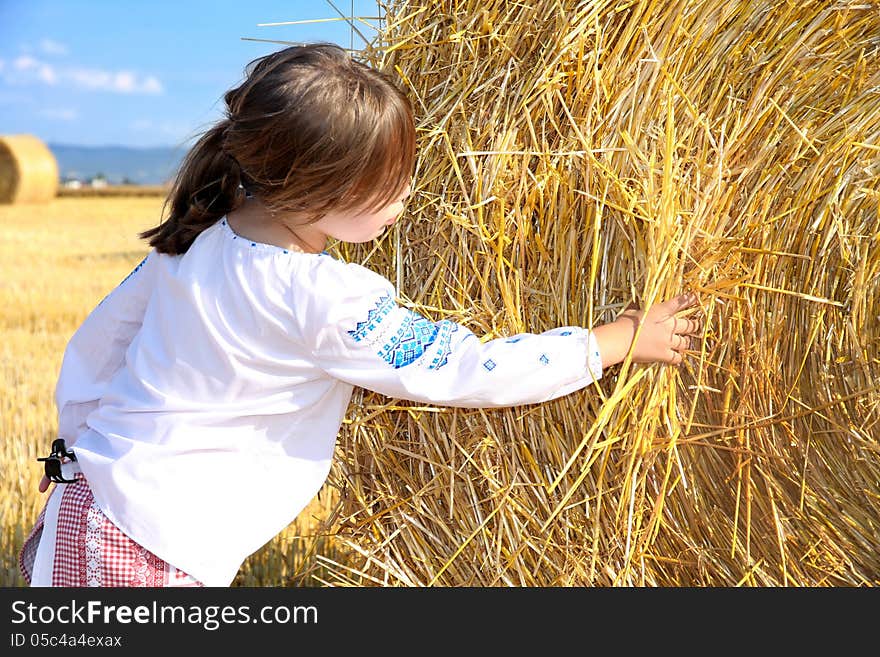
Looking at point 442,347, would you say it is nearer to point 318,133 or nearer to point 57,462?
point 318,133

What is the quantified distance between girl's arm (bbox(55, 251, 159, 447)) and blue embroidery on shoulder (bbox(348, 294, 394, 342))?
463 mm

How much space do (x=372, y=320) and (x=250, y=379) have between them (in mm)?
216

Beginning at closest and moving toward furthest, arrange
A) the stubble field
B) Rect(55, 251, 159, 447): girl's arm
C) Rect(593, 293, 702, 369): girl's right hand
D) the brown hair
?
1. the brown hair
2. Rect(593, 293, 702, 369): girl's right hand
3. Rect(55, 251, 159, 447): girl's arm
4. the stubble field

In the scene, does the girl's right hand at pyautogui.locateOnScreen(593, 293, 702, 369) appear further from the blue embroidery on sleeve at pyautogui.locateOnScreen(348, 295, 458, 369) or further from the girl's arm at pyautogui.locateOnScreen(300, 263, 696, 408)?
the blue embroidery on sleeve at pyautogui.locateOnScreen(348, 295, 458, 369)

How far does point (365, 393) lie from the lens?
1771 millimetres

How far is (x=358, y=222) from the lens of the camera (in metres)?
1.52

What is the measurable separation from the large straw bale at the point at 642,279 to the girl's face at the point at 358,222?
0.16 metres

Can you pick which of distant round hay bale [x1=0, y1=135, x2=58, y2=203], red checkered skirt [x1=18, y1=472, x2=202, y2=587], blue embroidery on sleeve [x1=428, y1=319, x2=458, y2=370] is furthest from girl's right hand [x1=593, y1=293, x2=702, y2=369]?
distant round hay bale [x1=0, y1=135, x2=58, y2=203]

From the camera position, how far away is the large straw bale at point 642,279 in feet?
5.41

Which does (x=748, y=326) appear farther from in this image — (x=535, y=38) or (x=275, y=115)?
(x=275, y=115)

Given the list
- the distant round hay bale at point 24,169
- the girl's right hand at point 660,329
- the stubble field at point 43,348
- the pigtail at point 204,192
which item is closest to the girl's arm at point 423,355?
the girl's right hand at point 660,329

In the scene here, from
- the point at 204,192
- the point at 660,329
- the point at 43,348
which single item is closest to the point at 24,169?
the point at 43,348

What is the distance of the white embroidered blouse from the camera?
1.47 metres

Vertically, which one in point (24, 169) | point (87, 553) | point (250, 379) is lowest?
point (87, 553)
